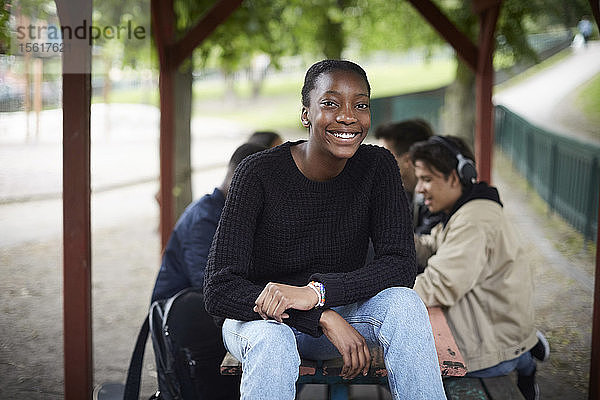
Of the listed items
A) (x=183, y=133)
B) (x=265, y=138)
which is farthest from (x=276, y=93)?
(x=265, y=138)

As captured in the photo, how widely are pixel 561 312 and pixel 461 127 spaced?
5000 millimetres

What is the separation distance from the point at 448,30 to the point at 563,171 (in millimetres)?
5151

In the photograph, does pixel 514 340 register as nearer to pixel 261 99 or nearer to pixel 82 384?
pixel 82 384

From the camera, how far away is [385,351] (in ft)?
8.16

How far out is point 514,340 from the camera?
356cm

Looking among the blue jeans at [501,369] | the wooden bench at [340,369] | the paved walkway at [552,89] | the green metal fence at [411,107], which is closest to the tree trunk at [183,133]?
the blue jeans at [501,369]

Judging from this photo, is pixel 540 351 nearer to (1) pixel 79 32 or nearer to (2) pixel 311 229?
(2) pixel 311 229

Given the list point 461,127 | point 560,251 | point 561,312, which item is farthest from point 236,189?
point 461,127

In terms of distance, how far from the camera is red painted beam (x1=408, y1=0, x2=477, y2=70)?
6441 mm

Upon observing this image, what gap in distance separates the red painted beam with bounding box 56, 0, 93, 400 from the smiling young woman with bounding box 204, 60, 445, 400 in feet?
3.22

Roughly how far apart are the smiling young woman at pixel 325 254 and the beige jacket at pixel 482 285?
739mm

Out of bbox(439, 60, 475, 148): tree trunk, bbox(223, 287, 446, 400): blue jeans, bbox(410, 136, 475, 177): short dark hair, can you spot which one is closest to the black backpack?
bbox(223, 287, 446, 400): blue jeans

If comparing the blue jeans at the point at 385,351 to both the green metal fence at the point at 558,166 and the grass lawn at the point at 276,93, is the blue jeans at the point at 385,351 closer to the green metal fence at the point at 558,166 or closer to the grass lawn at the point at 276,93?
the green metal fence at the point at 558,166

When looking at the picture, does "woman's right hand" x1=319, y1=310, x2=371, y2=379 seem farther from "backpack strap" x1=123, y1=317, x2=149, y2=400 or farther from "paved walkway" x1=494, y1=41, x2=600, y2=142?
"paved walkway" x1=494, y1=41, x2=600, y2=142
